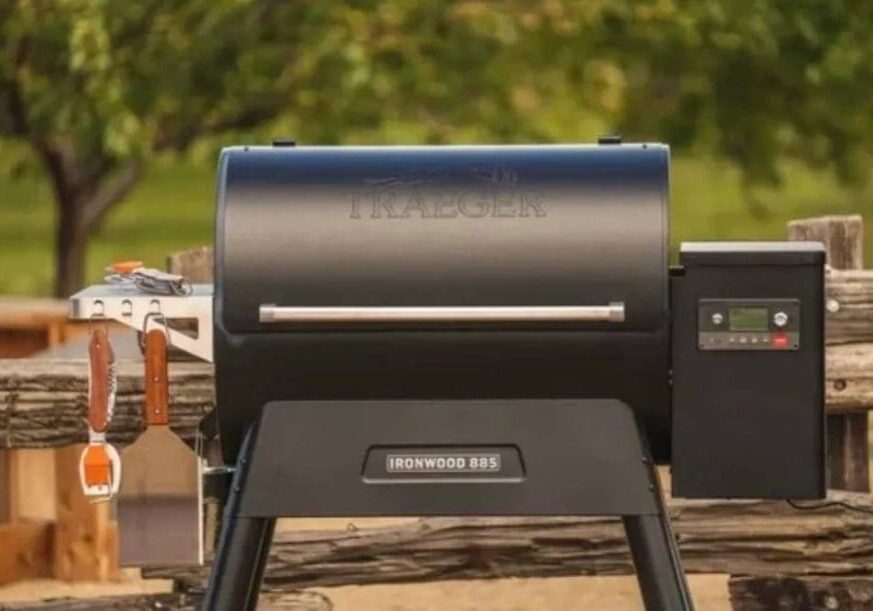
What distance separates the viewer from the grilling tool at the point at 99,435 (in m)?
4.79

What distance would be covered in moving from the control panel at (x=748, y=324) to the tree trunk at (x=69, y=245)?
387 inches

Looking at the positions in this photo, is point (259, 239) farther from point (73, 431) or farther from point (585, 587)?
point (585, 587)

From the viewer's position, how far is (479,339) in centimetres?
460

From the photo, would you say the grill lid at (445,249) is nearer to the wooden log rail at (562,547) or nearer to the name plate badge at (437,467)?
the name plate badge at (437,467)

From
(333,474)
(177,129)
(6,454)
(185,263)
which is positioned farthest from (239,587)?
(177,129)

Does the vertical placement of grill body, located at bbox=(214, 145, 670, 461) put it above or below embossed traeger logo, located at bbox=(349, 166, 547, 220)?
below

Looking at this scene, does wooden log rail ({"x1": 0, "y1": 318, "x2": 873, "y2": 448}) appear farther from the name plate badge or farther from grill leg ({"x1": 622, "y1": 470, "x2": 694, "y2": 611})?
grill leg ({"x1": 622, "y1": 470, "x2": 694, "y2": 611})

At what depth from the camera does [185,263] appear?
22.0 feet

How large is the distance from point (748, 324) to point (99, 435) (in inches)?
47.8

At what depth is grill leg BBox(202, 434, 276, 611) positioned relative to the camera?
4656 millimetres

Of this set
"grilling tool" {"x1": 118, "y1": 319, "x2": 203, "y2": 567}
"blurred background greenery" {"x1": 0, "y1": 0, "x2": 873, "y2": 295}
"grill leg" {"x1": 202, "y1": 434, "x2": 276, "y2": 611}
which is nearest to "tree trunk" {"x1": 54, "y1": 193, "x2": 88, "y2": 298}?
"blurred background greenery" {"x1": 0, "y1": 0, "x2": 873, "y2": 295}

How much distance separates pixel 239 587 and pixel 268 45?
309 inches

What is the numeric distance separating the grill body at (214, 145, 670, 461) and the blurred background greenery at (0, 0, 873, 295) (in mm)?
6071

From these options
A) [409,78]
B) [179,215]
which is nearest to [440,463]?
[409,78]
